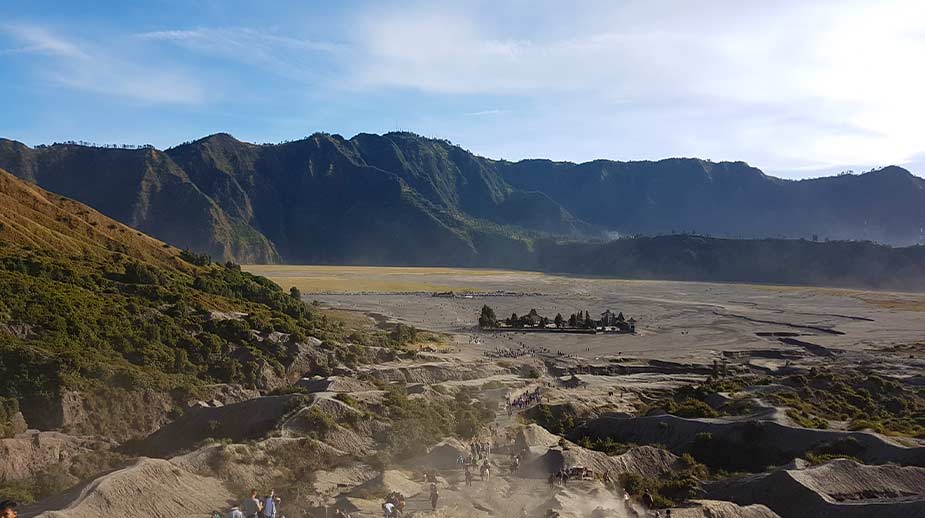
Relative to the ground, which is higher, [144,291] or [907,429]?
[144,291]

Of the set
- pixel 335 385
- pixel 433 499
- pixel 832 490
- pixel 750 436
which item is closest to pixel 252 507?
pixel 433 499

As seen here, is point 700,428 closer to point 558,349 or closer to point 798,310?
point 558,349

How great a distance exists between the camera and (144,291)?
41.2m

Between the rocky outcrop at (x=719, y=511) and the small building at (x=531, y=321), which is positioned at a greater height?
the rocky outcrop at (x=719, y=511)

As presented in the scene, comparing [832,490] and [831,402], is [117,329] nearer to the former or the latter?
[832,490]

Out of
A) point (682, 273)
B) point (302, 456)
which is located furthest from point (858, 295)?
point (302, 456)

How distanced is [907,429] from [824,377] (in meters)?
13.2

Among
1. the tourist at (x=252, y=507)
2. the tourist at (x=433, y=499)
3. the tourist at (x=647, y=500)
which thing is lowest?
the tourist at (x=647, y=500)

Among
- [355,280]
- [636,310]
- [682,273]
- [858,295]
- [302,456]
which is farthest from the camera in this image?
[682,273]

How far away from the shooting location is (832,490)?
71.4 ft

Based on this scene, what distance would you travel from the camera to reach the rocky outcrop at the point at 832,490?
66.7 feet

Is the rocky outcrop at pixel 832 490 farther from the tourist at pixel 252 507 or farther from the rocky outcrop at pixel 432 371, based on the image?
the rocky outcrop at pixel 432 371

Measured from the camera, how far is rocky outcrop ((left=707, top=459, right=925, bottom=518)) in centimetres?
2034

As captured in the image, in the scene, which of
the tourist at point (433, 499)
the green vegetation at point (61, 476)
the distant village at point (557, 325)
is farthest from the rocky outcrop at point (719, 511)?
the distant village at point (557, 325)
